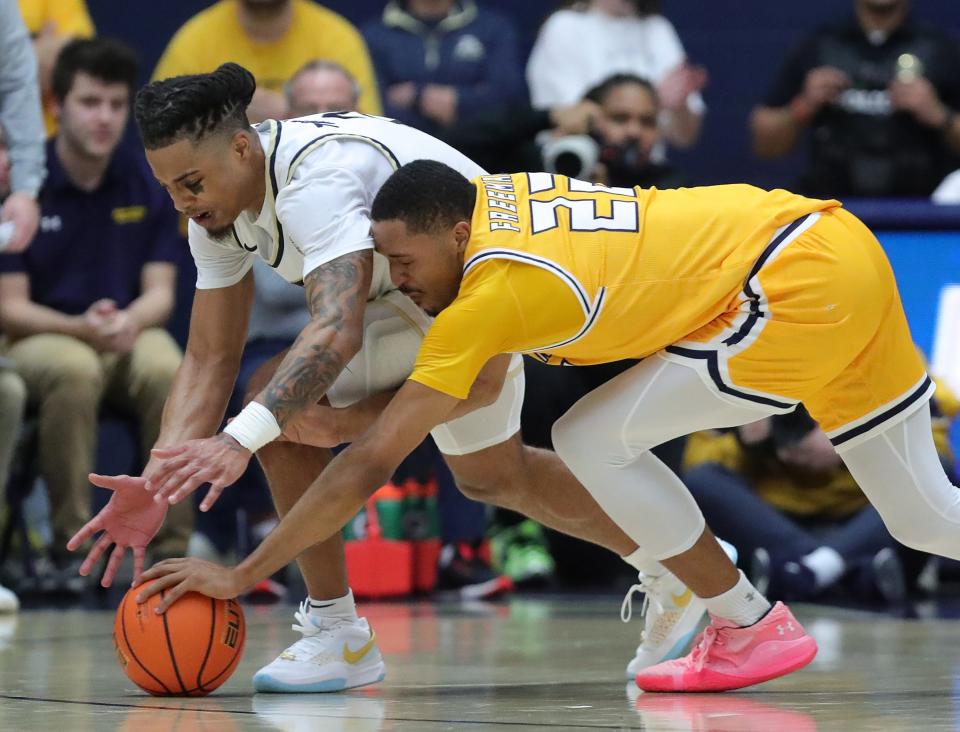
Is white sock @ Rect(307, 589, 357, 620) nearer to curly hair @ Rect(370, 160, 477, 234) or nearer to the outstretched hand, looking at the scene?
the outstretched hand

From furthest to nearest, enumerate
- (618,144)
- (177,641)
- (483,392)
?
(618,144) → (483,392) → (177,641)

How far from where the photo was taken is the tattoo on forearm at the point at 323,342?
12.5 ft

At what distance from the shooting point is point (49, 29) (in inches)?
320

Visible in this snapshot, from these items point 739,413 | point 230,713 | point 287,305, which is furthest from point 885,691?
point 287,305

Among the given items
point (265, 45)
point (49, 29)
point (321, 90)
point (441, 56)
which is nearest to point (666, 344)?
point (321, 90)

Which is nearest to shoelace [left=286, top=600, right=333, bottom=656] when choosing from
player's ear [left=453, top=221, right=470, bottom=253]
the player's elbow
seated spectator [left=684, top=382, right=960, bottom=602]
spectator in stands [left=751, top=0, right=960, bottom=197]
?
the player's elbow

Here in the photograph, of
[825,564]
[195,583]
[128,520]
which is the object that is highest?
[128,520]

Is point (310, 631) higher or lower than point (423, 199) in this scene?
lower

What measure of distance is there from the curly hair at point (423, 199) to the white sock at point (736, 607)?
115 centimetres

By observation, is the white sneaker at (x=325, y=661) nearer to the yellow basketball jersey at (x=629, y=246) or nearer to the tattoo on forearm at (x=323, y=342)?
the tattoo on forearm at (x=323, y=342)

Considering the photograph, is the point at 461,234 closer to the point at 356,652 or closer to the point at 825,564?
the point at 356,652

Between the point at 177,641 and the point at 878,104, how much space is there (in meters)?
5.60

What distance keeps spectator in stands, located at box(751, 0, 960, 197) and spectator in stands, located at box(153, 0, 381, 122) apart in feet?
7.30

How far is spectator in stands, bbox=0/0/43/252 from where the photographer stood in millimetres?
6785
